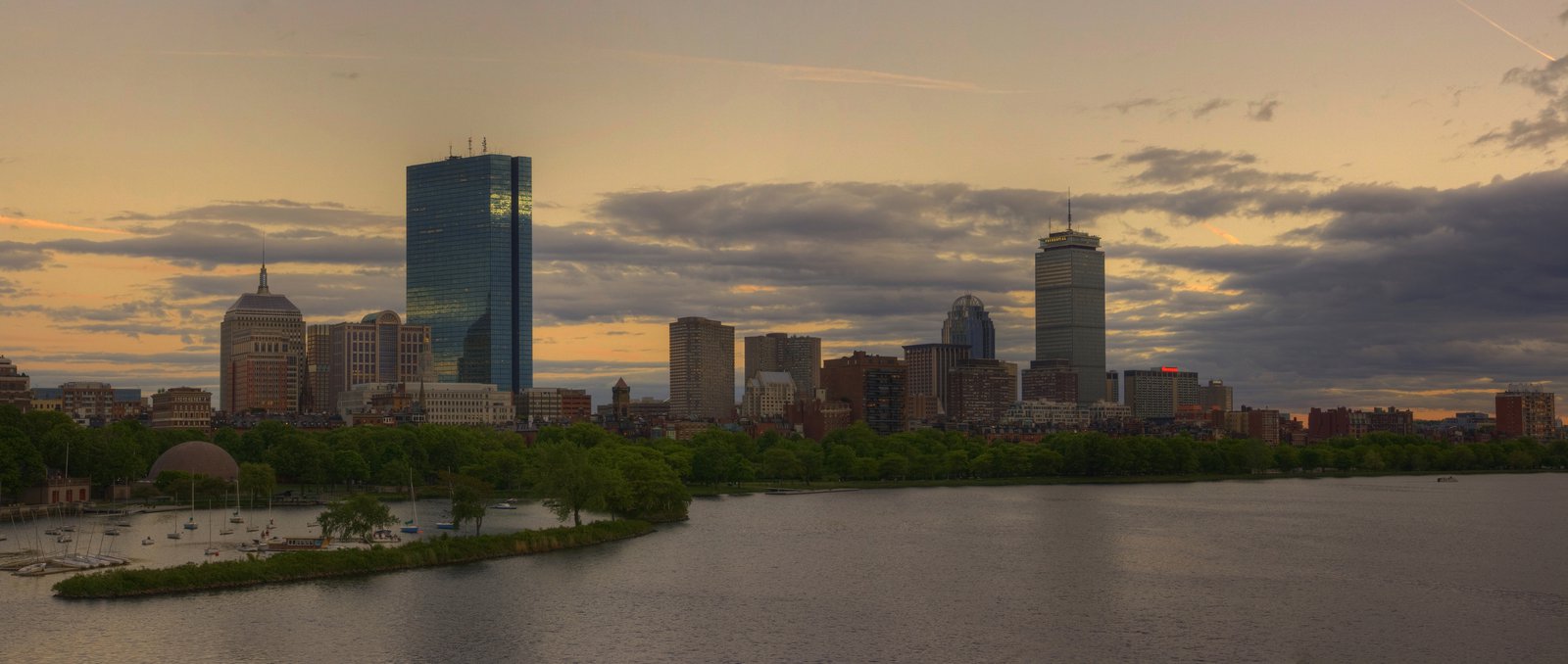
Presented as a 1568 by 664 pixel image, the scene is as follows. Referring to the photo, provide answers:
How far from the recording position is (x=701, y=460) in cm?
19875

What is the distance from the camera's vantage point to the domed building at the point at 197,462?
167500 millimetres

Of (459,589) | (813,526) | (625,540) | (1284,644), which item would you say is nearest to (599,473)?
(625,540)

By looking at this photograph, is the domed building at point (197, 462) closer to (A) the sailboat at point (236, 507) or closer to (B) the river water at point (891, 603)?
(A) the sailboat at point (236, 507)

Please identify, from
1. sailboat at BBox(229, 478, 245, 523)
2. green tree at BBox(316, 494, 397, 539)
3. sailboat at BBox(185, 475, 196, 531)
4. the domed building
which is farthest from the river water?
the domed building

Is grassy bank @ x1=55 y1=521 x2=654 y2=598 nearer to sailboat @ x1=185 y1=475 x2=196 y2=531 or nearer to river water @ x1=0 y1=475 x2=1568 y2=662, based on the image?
river water @ x1=0 y1=475 x2=1568 y2=662

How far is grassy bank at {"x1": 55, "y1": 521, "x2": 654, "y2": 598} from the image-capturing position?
85.8m

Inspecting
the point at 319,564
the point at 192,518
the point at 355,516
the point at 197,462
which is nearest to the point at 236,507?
the point at 192,518

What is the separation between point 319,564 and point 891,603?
3813 centimetres

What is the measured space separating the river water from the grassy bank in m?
2.09

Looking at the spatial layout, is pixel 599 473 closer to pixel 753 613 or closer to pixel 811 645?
pixel 753 613

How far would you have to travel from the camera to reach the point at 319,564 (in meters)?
95.1

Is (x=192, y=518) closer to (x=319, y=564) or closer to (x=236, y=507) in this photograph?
(x=236, y=507)

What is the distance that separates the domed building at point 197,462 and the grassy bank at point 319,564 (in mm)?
67677

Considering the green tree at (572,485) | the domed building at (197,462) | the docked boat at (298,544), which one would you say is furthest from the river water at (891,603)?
the domed building at (197,462)
